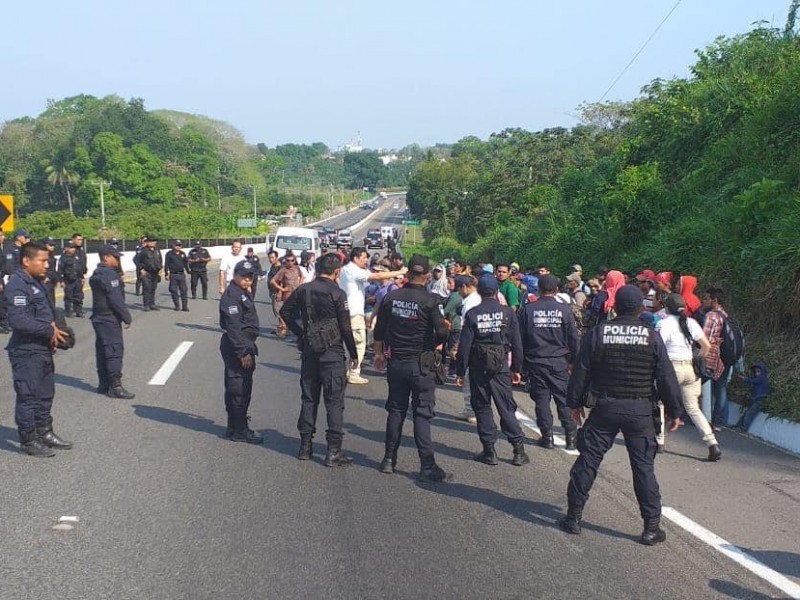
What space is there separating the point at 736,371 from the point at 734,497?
12.2ft

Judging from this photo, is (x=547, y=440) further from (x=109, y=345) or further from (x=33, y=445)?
(x=109, y=345)

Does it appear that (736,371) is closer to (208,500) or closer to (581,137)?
(208,500)

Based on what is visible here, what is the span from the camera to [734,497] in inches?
268

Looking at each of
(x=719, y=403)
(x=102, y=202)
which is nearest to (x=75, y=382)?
(x=719, y=403)

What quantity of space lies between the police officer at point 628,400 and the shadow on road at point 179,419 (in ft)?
13.3

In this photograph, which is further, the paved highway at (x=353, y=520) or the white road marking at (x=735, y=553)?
the white road marking at (x=735, y=553)

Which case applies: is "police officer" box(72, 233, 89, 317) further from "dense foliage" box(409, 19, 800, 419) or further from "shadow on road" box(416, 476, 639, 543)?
"shadow on road" box(416, 476, 639, 543)

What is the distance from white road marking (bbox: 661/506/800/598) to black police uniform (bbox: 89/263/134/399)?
6774 millimetres

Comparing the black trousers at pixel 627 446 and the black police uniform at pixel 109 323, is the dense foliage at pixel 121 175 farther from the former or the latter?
the black trousers at pixel 627 446

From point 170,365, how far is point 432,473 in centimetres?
694

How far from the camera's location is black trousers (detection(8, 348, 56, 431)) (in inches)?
287

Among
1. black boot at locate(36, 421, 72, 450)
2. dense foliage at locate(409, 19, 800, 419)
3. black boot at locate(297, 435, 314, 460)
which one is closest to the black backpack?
dense foliage at locate(409, 19, 800, 419)

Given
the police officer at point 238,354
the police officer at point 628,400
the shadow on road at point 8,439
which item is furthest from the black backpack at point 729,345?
the shadow on road at point 8,439

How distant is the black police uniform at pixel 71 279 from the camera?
59.1 ft
